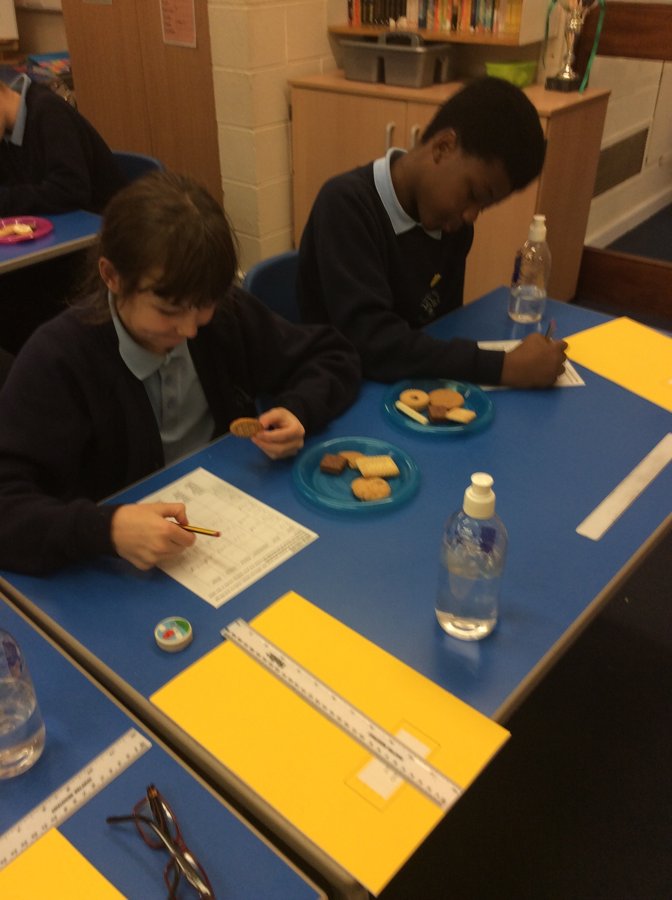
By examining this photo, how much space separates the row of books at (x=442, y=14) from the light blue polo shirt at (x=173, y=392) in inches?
88.3

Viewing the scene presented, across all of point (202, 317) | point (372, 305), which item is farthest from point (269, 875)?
point (372, 305)

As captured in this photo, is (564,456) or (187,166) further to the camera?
(187,166)

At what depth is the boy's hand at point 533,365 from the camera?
1429mm

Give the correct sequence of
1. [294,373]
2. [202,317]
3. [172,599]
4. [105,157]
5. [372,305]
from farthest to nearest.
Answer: [105,157]
[372,305]
[294,373]
[202,317]
[172,599]

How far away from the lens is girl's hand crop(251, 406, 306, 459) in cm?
121

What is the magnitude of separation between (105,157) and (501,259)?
59.1 inches

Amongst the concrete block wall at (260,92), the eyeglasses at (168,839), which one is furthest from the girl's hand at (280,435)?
the concrete block wall at (260,92)

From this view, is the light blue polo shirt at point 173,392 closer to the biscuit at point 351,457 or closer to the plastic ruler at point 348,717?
the biscuit at point 351,457

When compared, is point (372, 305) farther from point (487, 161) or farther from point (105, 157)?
point (105, 157)

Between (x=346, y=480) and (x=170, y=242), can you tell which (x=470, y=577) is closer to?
(x=346, y=480)

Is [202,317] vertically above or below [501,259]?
above

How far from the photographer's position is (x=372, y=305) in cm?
155

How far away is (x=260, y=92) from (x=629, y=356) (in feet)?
7.17

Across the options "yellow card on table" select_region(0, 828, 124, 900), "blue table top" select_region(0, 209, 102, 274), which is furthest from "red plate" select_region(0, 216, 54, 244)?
"yellow card on table" select_region(0, 828, 124, 900)
